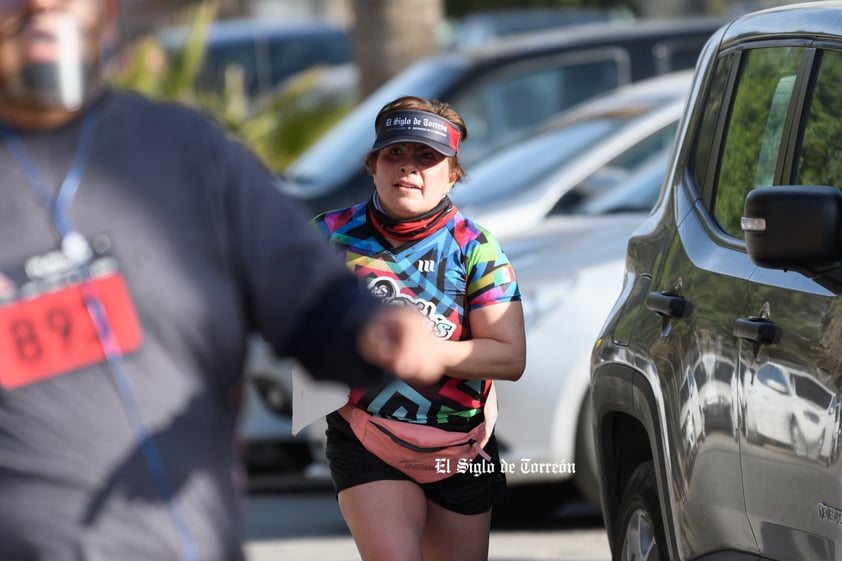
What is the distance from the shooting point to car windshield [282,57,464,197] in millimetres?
10320

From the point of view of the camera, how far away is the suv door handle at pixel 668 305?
436 cm

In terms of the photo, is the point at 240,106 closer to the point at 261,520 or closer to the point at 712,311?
the point at 261,520

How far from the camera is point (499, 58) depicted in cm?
1059

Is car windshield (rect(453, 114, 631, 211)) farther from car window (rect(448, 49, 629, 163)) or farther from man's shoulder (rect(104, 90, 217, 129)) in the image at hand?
man's shoulder (rect(104, 90, 217, 129))

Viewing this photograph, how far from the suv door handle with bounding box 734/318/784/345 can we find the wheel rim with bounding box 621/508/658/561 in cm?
84

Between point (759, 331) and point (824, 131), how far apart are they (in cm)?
51

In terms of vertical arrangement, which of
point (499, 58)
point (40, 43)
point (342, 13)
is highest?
point (40, 43)

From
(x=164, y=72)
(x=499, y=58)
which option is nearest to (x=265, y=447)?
(x=499, y=58)

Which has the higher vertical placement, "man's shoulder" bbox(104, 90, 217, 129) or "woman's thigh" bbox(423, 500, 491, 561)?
"man's shoulder" bbox(104, 90, 217, 129)

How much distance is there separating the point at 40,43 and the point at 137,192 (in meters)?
0.26

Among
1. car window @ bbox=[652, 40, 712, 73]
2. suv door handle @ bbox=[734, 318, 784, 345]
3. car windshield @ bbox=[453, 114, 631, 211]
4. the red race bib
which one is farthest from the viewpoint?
car window @ bbox=[652, 40, 712, 73]

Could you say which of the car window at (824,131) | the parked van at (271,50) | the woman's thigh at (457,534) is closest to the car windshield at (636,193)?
the woman's thigh at (457,534)

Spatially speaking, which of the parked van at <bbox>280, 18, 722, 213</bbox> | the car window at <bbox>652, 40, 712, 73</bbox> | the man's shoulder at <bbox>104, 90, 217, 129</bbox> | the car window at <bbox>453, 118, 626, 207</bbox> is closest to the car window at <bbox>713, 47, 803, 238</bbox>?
the man's shoulder at <bbox>104, 90, 217, 129</bbox>

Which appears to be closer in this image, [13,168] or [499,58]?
[13,168]
